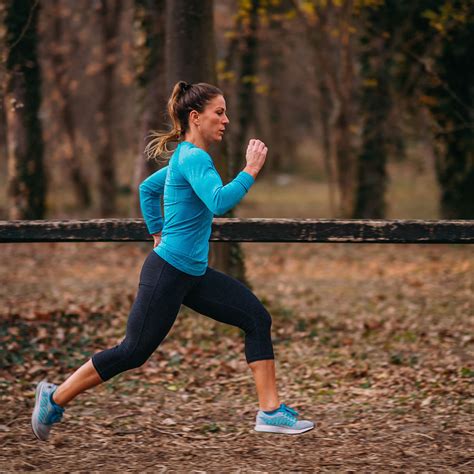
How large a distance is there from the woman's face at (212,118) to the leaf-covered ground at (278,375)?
6.15ft

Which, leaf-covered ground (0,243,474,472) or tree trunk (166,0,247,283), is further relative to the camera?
tree trunk (166,0,247,283)

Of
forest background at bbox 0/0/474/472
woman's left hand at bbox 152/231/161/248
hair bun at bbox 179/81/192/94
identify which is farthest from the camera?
forest background at bbox 0/0/474/472

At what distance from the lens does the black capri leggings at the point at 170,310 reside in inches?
187

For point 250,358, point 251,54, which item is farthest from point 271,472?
point 251,54

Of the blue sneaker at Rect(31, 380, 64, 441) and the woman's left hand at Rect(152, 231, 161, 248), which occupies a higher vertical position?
the woman's left hand at Rect(152, 231, 161, 248)

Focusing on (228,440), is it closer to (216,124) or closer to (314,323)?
(216,124)

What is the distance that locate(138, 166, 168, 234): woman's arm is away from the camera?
5.11 metres

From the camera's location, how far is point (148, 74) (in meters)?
13.9

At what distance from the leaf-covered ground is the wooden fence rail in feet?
3.98

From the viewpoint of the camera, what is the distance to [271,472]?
15.7ft

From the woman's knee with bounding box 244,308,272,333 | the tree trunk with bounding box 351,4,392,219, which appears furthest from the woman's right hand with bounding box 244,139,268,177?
the tree trunk with bounding box 351,4,392,219

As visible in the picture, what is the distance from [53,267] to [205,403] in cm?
819

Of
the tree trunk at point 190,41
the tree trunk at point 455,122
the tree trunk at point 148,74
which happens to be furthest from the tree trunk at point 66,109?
the tree trunk at point 190,41

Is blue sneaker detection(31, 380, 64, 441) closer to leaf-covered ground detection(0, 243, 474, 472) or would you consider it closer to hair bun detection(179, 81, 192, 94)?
leaf-covered ground detection(0, 243, 474, 472)
